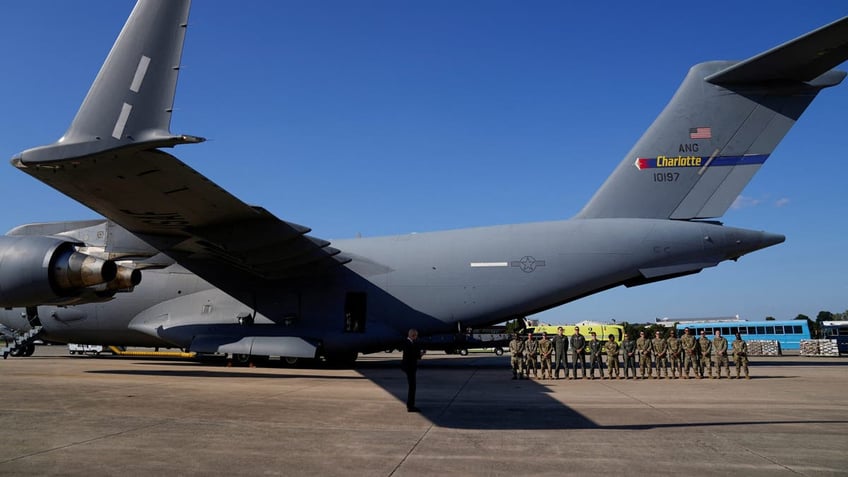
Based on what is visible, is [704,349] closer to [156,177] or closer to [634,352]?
[634,352]

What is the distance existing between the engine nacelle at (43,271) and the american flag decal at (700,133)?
515 inches

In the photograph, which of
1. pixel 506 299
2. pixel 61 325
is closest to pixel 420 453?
pixel 506 299

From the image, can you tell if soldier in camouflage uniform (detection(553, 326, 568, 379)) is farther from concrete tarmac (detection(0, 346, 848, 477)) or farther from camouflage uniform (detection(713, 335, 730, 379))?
camouflage uniform (detection(713, 335, 730, 379))

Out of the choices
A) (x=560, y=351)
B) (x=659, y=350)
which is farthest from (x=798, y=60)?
(x=560, y=351)

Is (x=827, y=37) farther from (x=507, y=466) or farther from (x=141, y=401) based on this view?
(x=141, y=401)

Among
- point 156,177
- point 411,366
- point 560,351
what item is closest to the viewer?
point 411,366

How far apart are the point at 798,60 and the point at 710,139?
2383 millimetres

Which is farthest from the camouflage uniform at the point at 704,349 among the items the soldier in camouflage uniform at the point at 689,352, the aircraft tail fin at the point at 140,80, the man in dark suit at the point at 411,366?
the aircraft tail fin at the point at 140,80

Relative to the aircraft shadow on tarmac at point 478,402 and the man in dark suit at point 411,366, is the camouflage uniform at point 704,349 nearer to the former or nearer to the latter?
the aircraft shadow on tarmac at point 478,402

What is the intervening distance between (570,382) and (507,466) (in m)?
8.24

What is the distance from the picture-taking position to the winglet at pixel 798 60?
36.4 feet

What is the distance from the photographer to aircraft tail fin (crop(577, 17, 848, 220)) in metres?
13.4

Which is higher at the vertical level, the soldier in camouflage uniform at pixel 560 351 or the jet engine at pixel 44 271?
the jet engine at pixel 44 271

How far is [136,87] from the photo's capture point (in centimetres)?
711
